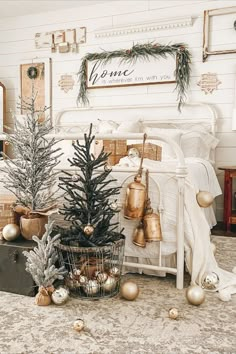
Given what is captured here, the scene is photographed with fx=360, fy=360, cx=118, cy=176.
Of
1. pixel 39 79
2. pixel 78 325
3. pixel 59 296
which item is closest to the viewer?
pixel 78 325

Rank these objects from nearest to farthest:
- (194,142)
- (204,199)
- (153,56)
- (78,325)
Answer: (78,325) < (204,199) < (194,142) < (153,56)

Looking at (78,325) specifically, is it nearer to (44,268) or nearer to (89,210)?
(44,268)

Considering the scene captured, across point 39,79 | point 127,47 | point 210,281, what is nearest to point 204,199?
point 210,281

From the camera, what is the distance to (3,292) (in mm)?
1931

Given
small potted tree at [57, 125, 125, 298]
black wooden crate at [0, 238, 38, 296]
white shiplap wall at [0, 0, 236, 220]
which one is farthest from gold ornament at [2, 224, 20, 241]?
white shiplap wall at [0, 0, 236, 220]

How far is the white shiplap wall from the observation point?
380 cm

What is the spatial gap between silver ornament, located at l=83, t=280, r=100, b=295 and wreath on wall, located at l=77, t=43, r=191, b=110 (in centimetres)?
261

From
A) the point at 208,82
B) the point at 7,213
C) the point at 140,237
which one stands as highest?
the point at 208,82

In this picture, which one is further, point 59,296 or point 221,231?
point 221,231

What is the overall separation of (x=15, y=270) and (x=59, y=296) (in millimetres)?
323

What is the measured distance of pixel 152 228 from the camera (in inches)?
77.6

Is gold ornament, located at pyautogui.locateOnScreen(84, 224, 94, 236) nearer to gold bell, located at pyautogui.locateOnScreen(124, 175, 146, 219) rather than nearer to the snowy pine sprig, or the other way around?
the snowy pine sprig

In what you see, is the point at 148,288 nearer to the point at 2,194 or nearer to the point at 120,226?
the point at 120,226

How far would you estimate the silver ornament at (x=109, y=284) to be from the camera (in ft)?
6.01
